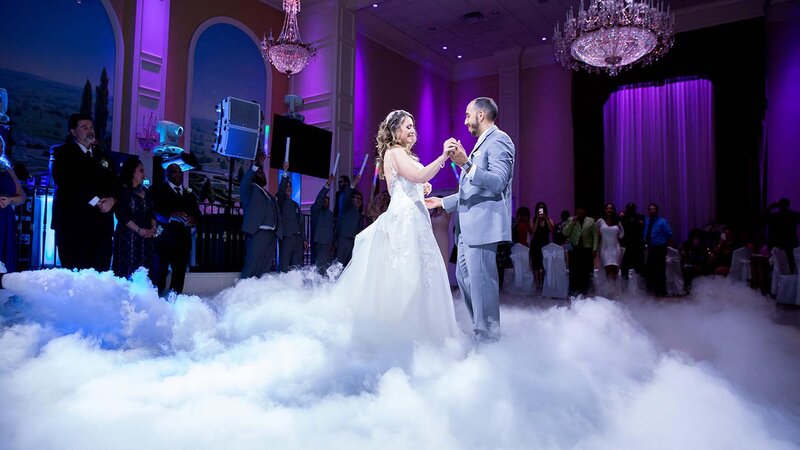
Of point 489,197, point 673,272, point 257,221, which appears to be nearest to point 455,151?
point 489,197

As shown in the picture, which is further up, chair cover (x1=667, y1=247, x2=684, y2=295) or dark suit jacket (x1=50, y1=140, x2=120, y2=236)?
dark suit jacket (x1=50, y1=140, x2=120, y2=236)

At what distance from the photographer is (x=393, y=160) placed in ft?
9.45

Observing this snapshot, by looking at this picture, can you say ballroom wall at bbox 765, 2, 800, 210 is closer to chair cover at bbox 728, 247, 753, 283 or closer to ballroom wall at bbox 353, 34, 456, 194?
chair cover at bbox 728, 247, 753, 283

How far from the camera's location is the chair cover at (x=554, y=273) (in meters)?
6.96

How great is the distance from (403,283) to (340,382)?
2.58 ft

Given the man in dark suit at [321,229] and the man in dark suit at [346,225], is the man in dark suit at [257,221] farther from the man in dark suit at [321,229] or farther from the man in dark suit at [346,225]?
the man in dark suit at [346,225]

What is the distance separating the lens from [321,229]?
7.07 m

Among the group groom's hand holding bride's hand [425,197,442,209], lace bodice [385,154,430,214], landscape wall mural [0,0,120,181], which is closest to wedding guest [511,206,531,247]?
groom's hand holding bride's hand [425,197,442,209]

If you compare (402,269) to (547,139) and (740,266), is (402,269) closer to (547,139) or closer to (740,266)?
(740,266)

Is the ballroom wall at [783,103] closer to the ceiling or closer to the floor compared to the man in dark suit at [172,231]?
closer to the ceiling

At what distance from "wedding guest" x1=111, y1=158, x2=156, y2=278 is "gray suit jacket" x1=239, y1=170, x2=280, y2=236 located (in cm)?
120

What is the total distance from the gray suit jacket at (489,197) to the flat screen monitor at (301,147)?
13.4ft

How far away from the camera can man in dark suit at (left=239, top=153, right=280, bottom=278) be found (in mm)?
5605

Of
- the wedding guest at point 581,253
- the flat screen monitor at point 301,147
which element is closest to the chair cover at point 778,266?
the wedding guest at point 581,253
